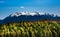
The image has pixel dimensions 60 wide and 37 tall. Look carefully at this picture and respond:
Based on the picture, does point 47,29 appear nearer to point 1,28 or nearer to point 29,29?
point 29,29

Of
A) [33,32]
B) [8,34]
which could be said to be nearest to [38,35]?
[33,32]

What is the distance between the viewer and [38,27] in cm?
1398

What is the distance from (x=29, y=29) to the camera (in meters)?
13.5

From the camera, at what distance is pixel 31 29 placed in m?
13.5

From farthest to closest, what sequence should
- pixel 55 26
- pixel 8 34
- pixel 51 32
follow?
pixel 55 26, pixel 51 32, pixel 8 34

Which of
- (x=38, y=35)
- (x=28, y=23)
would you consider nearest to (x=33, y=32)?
(x=38, y=35)

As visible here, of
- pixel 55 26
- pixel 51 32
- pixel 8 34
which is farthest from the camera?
pixel 55 26

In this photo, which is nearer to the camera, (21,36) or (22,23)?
(21,36)

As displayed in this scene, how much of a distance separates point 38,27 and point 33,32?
0.90m

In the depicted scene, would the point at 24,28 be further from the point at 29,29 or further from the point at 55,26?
the point at 55,26

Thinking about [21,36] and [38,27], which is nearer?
[21,36]

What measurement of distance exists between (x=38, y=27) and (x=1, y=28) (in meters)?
1.84

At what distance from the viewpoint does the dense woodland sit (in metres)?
12.7

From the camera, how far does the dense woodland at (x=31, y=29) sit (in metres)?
12.7
